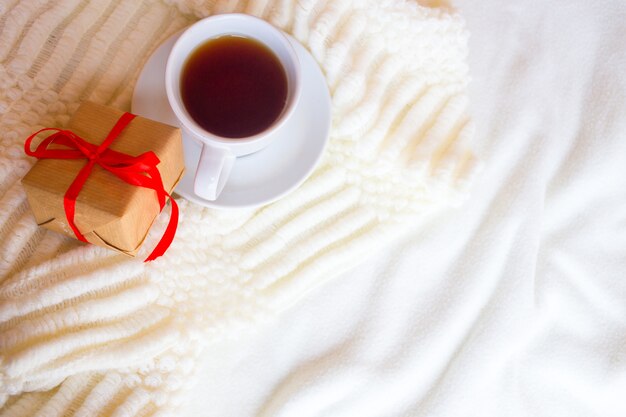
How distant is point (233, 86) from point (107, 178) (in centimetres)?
20

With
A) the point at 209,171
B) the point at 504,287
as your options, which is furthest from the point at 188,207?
the point at 504,287

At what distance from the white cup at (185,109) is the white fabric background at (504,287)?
9.5 inches

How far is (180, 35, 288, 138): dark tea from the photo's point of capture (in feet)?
2.20

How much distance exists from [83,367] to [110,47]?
42cm

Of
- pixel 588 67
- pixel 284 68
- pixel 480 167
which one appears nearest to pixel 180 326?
pixel 284 68

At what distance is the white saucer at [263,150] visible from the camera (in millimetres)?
691

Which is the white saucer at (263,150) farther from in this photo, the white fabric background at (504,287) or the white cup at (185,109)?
the white fabric background at (504,287)

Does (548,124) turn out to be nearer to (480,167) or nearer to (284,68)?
(480,167)

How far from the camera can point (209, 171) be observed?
63cm

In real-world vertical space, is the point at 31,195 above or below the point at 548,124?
below

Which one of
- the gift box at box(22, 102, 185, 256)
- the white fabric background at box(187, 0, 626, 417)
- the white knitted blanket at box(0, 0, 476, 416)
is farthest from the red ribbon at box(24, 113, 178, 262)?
the white fabric background at box(187, 0, 626, 417)

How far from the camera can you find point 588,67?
86 cm

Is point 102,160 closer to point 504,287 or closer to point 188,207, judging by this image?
point 188,207

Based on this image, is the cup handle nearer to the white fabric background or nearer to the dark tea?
the dark tea
